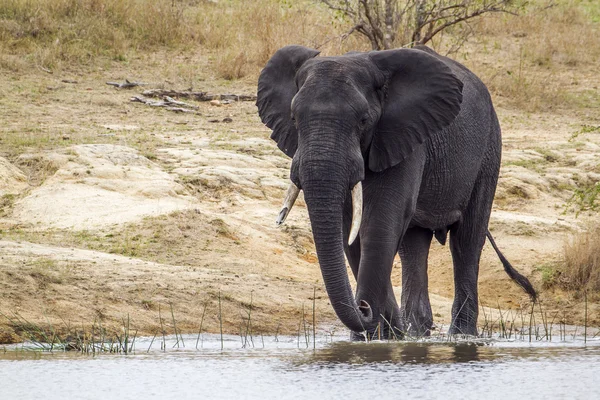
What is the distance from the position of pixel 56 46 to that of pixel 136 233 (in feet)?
24.5

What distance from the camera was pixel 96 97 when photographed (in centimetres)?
1538

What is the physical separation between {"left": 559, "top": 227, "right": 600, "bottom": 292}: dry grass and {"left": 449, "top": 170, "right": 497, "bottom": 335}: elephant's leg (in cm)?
211

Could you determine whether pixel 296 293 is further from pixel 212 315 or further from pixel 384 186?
pixel 384 186

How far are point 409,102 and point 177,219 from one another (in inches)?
155

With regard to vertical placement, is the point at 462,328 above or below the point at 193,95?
below

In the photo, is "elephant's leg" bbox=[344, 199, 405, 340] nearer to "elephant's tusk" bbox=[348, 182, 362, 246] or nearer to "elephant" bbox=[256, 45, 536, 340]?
"elephant" bbox=[256, 45, 536, 340]

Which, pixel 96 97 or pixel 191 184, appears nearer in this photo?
pixel 191 184

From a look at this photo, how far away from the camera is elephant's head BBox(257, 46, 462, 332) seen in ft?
21.2

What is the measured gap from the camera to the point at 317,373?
6.02m

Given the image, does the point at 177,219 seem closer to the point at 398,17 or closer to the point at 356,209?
the point at 356,209

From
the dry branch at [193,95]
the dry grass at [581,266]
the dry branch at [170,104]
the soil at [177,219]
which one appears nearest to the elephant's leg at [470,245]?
the soil at [177,219]

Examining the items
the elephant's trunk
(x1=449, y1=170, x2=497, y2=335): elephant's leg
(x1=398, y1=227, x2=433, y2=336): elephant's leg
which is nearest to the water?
the elephant's trunk

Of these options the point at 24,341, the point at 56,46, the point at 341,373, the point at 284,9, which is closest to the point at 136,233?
the point at 24,341

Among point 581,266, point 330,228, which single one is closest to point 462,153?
point 330,228
